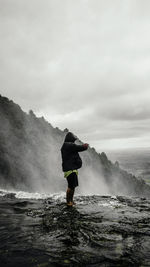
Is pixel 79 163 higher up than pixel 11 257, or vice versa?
pixel 79 163

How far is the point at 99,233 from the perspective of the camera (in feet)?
15.0

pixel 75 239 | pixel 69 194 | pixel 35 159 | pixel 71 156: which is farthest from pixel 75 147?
pixel 35 159

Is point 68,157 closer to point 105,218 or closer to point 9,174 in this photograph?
point 105,218

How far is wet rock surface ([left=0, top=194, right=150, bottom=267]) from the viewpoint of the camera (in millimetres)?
3262

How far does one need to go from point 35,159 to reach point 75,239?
13.3 meters

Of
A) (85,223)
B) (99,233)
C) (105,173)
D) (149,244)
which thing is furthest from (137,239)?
(105,173)

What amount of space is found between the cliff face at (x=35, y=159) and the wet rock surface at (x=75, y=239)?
9141 millimetres

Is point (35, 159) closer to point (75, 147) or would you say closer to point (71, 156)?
point (71, 156)

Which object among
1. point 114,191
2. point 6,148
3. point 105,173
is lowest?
point 114,191

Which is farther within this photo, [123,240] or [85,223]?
[85,223]

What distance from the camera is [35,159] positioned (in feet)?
55.4

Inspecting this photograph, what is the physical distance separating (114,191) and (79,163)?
15.7 metres

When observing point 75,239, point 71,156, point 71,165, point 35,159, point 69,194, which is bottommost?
point 75,239

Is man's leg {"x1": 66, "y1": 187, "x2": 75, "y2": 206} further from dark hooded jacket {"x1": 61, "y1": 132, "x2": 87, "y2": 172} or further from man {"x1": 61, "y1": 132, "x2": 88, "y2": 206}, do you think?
dark hooded jacket {"x1": 61, "y1": 132, "x2": 87, "y2": 172}
